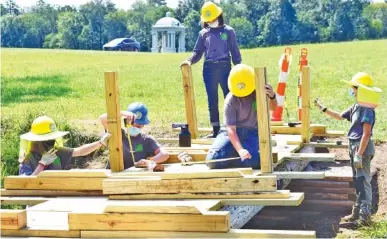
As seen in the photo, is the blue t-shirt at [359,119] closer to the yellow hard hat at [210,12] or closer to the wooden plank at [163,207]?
the wooden plank at [163,207]

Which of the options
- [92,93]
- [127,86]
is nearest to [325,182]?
[92,93]

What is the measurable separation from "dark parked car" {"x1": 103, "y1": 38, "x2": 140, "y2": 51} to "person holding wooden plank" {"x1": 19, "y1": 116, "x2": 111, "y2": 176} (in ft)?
231

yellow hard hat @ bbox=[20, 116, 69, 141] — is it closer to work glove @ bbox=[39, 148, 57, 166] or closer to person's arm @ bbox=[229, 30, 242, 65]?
work glove @ bbox=[39, 148, 57, 166]

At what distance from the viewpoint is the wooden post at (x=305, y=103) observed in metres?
9.12

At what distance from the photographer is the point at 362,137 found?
780 cm

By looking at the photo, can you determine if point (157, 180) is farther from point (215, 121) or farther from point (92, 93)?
point (92, 93)

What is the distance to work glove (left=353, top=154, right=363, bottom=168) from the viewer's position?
788 cm

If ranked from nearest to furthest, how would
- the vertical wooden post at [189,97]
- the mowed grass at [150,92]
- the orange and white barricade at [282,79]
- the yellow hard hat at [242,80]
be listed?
the yellow hard hat at [242,80] < the vertical wooden post at [189,97] < the orange and white barricade at [282,79] < the mowed grass at [150,92]

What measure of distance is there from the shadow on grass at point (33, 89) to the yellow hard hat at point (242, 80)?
38.5ft

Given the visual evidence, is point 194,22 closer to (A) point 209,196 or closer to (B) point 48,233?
(A) point 209,196

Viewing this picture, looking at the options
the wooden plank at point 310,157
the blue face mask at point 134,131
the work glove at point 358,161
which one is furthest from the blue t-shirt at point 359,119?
the blue face mask at point 134,131

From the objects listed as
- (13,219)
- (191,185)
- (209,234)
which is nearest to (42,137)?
(13,219)

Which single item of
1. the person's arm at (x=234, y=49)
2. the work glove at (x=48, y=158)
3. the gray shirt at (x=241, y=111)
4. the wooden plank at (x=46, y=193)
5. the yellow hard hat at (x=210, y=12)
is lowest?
the wooden plank at (x=46, y=193)

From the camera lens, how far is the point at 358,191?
8.20 meters
